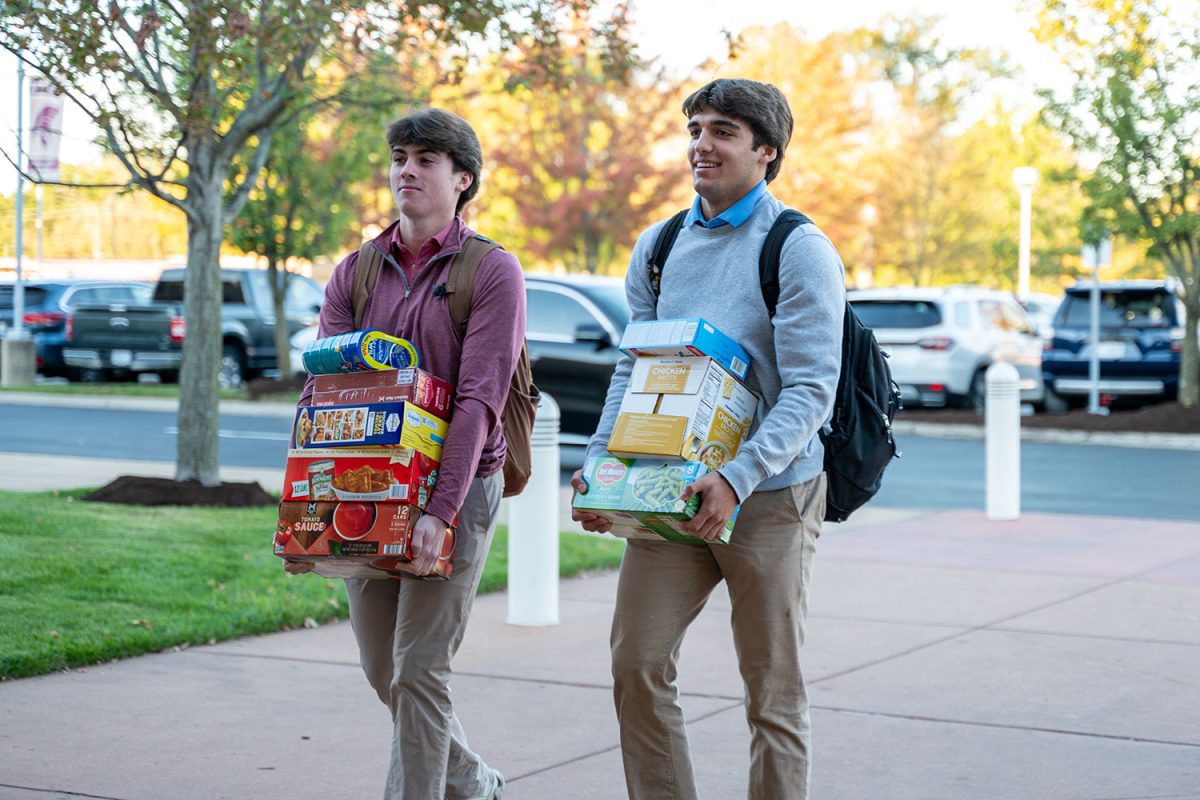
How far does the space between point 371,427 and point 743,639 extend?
0.96 meters

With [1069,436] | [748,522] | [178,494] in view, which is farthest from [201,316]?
[1069,436]

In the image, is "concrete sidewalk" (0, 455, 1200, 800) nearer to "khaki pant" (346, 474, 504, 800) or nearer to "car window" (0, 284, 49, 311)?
"khaki pant" (346, 474, 504, 800)

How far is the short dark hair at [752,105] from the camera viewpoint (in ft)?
11.6

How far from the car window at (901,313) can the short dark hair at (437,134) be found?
1668 centimetres

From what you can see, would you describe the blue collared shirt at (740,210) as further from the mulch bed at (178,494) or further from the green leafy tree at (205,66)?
the mulch bed at (178,494)

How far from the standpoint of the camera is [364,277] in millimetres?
3912

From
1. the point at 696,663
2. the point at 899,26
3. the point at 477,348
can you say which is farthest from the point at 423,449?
the point at 899,26

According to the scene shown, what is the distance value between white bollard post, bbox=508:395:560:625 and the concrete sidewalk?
0.35 feet

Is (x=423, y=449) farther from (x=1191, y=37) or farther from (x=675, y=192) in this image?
(x=675, y=192)

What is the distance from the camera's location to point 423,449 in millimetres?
3559

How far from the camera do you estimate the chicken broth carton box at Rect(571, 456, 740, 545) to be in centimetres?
335

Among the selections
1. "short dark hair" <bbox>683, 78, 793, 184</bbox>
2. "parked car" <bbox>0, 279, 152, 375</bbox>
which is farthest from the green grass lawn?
"parked car" <bbox>0, 279, 152, 375</bbox>

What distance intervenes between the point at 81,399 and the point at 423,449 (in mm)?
19410

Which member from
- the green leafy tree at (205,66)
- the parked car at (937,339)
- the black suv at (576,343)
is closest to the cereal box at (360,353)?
the green leafy tree at (205,66)
